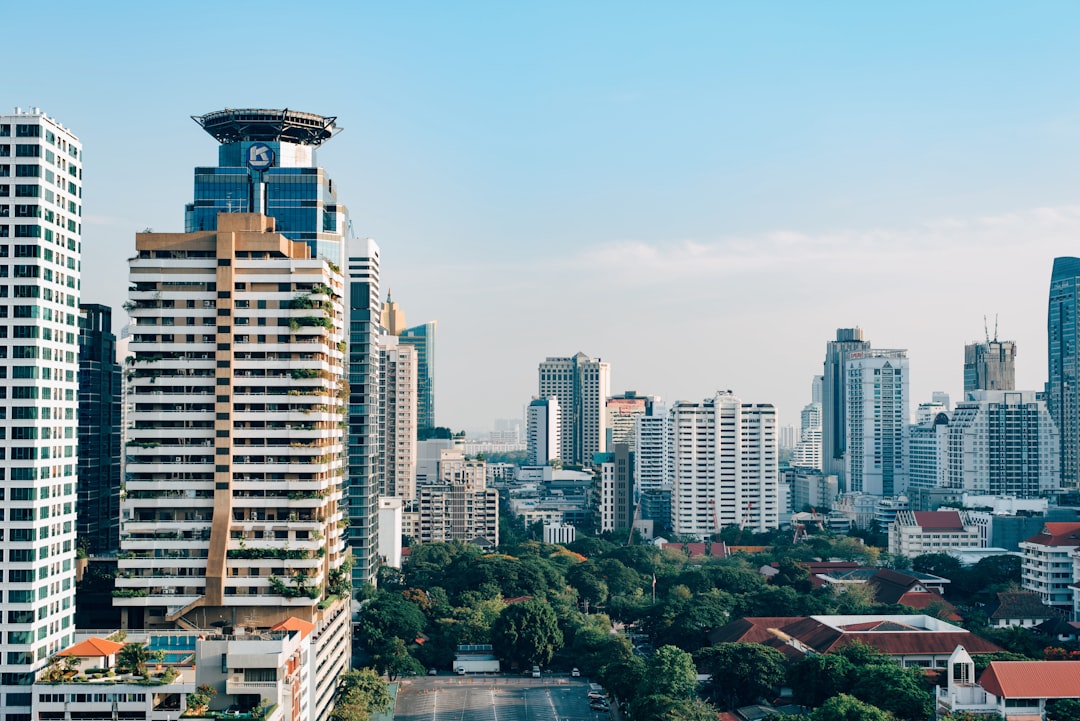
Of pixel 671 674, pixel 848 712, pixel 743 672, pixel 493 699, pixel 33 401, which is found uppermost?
pixel 33 401

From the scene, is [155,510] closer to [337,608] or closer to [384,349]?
[337,608]

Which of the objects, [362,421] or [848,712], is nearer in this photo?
[848,712]

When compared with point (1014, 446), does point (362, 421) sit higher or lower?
higher

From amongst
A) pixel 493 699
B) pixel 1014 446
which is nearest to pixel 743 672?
pixel 493 699

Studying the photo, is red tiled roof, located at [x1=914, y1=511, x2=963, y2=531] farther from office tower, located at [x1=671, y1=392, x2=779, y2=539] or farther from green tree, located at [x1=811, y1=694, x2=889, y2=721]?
green tree, located at [x1=811, y1=694, x2=889, y2=721]

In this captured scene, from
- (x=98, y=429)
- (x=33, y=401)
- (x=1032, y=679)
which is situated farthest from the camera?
(x=98, y=429)

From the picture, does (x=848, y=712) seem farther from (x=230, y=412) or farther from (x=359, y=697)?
(x=230, y=412)

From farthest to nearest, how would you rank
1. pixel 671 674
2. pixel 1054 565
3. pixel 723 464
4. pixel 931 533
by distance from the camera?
1. pixel 723 464
2. pixel 931 533
3. pixel 1054 565
4. pixel 671 674
